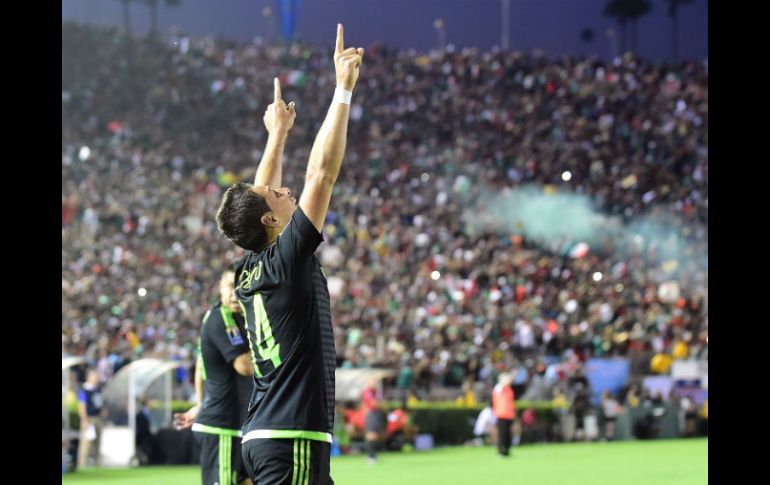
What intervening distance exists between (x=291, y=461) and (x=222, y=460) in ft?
9.89

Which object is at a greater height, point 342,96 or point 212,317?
point 342,96

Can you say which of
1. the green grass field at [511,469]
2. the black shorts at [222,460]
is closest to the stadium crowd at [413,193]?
the green grass field at [511,469]

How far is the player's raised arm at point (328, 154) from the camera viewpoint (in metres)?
4.88

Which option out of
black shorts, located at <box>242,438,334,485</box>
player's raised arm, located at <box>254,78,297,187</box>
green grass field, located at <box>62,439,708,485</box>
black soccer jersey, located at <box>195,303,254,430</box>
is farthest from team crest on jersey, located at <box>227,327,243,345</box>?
green grass field, located at <box>62,439,708,485</box>

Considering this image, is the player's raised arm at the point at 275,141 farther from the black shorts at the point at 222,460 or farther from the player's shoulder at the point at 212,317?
the black shorts at the point at 222,460

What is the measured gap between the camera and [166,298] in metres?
30.6

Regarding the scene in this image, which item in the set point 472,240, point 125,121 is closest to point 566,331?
point 472,240

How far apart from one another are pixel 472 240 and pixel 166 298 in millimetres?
10160

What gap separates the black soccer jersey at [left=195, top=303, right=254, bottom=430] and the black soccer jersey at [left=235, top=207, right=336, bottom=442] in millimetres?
2686

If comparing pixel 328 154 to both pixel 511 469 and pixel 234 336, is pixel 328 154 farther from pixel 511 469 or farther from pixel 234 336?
pixel 511 469

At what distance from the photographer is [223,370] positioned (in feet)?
26.2

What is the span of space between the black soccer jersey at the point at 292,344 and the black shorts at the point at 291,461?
0.12 ft

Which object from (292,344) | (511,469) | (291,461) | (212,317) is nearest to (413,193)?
(511,469)
